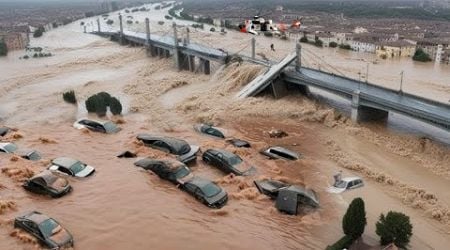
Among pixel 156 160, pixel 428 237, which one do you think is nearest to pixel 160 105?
pixel 156 160

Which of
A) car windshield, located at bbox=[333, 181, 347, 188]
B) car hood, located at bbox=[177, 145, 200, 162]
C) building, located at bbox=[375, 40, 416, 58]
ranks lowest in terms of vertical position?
building, located at bbox=[375, 40, 416, 58]

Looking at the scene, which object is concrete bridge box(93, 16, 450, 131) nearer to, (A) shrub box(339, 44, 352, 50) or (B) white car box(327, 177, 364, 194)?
(B) white car box(327, 177, 364, 194)

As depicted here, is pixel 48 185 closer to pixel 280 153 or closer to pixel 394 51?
pixel 280 153

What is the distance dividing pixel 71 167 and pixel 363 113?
20.8 metres

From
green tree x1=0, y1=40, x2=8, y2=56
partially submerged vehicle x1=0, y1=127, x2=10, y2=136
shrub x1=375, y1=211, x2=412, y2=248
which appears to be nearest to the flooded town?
shrub x1=375, y1=211, x2=412, y2=248

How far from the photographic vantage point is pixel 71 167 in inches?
988

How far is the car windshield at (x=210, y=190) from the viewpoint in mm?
21641

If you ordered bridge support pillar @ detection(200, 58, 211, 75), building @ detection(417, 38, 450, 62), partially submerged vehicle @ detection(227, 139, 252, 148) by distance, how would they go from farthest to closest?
building @ detection(417, 38, 450, 62)
bridge support pillar @ detection(200, 58, 211, 75)
partially submerged vehicle @ detection(227, 139, 252, 148)

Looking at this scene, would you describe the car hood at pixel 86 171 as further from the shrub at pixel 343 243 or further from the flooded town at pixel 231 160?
the shrub at pixel 343 243

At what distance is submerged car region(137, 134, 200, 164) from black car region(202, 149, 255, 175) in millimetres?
1206

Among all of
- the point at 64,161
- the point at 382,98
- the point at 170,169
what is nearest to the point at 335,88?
the point at 382,98

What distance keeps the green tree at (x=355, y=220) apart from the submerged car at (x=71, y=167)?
14.1 meters

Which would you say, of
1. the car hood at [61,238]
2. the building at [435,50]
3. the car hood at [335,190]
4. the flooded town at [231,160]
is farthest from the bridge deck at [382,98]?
the building at [435,50]

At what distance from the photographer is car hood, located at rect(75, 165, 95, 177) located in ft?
81.5
